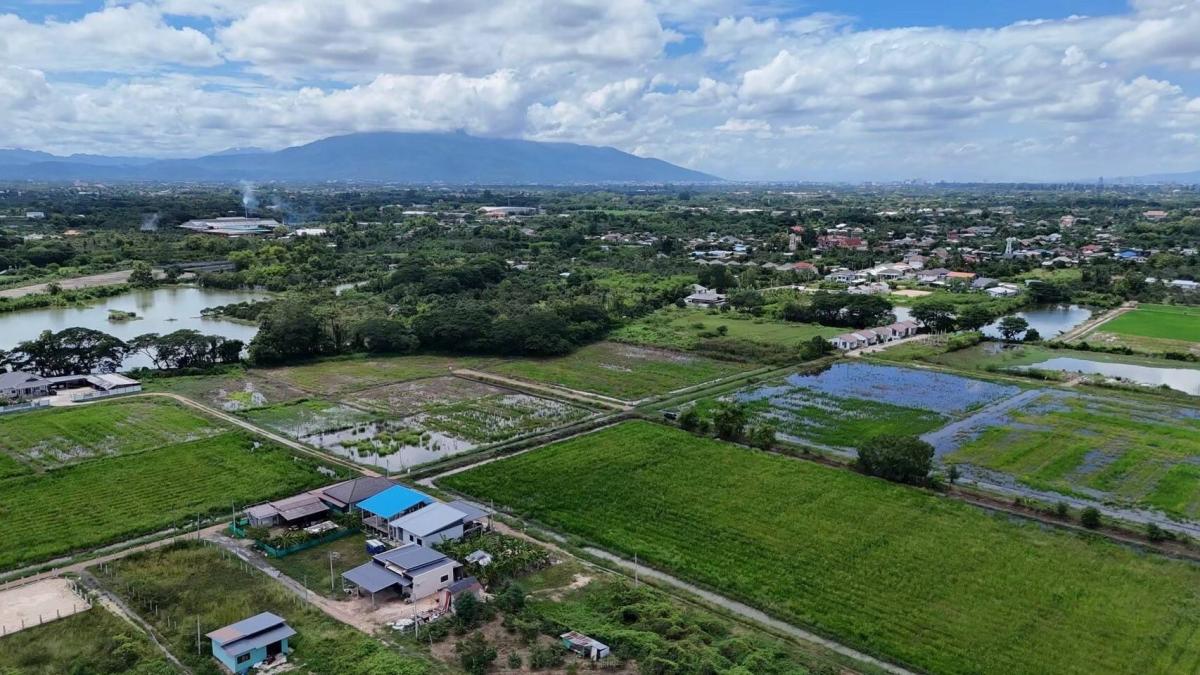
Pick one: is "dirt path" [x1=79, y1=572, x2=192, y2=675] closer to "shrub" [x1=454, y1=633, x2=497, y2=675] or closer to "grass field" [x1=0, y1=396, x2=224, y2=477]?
"shrub" [x1=454, y1=633, x2=497, y2=675]

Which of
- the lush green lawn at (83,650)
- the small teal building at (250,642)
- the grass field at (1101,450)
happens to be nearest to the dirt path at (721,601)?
the small teal building at (250,642)

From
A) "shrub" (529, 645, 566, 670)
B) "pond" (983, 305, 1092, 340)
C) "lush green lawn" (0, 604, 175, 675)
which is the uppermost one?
"pond" (983, 305, 1092, 340)

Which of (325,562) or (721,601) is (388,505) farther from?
(721,601)

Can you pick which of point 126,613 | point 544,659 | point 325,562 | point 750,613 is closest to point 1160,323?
point 750,613

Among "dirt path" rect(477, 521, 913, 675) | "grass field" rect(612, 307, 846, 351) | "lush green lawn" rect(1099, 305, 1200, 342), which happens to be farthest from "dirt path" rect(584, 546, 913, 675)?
"lush green lawn" rect(1099, 305, 1200, 342)

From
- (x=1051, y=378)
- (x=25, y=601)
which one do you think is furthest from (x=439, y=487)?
(x=1051, y=378)

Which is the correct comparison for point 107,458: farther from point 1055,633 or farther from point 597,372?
point 1055,633
